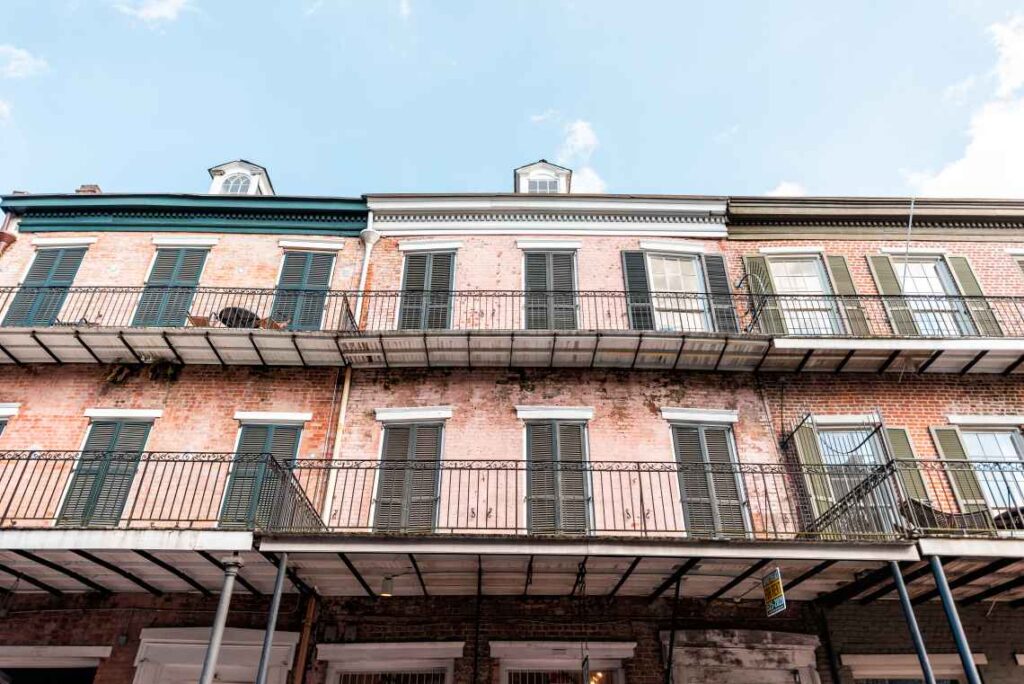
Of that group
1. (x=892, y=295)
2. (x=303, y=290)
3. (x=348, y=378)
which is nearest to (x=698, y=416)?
(x=892, y=295)

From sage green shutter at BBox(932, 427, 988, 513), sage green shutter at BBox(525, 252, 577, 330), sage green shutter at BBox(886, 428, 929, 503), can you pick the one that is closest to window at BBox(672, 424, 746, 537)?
sage green shutter at BBox(886, 428, 929, 503)

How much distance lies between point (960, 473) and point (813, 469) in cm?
262

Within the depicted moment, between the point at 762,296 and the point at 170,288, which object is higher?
the point at 170,288

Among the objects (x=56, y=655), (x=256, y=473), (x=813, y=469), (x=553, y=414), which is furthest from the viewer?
(x=553, y=414)

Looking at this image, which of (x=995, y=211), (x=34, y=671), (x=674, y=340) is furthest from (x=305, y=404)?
(x=995, y=211)

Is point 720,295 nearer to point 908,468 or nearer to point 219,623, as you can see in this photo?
point 908,468

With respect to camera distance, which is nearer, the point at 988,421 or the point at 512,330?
the point at 512,330

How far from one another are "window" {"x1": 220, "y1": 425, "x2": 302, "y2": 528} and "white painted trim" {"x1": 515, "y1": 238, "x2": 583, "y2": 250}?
18.9 ft

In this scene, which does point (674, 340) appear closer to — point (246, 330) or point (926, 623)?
point (926, 623)

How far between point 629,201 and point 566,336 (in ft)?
14.0

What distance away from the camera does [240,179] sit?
1401cm

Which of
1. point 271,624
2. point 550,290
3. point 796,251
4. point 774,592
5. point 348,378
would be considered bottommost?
point 271,624

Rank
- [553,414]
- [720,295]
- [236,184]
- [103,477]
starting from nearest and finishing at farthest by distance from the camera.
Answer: [103,477], [553,414], [720,295], [236,184]

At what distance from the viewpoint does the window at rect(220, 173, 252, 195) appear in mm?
13844
